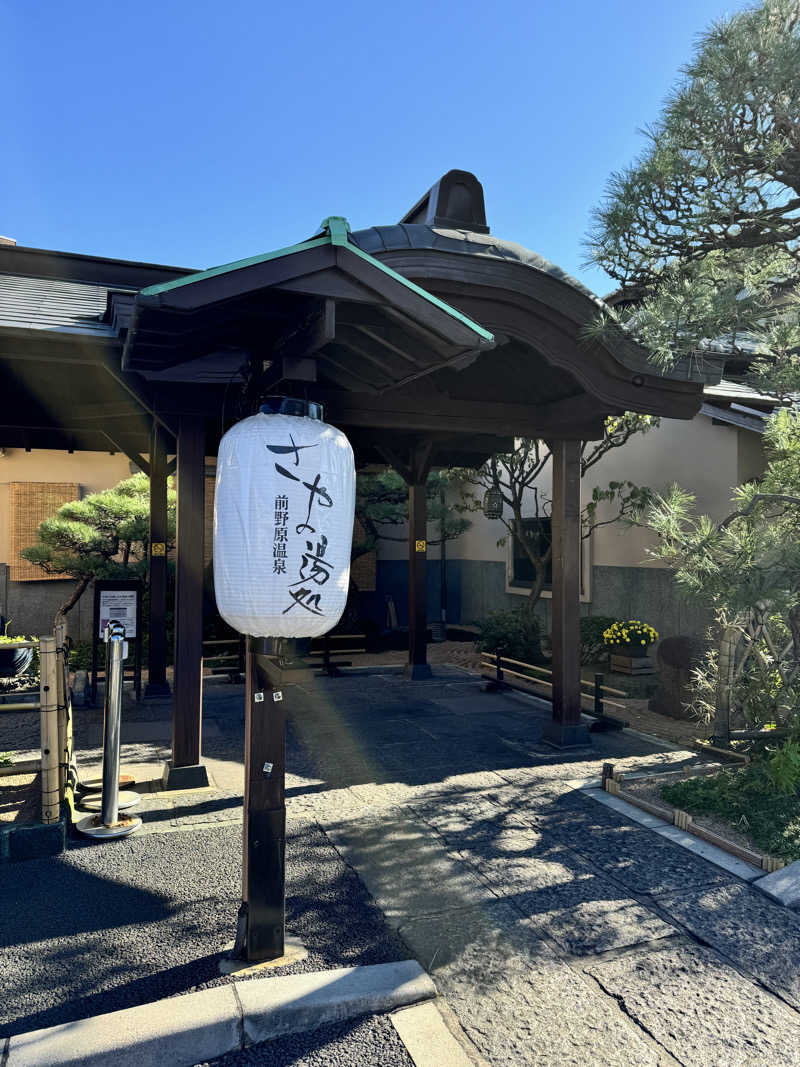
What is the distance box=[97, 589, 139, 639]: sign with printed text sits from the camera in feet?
29.7

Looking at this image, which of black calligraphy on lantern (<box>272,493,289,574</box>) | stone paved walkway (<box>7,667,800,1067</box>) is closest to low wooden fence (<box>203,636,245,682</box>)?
stone paved walkway (<box>7,667,800,1067</box>)

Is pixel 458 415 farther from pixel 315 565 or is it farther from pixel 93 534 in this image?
pixel 93 534

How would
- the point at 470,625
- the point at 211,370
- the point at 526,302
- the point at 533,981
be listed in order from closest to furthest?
1. the point at 533,981
2. the point at 211,370
3. the point at 526,302
4. the point at 470,625

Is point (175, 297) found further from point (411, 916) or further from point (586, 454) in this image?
point (586, 454)

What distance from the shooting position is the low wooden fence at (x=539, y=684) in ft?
27.2

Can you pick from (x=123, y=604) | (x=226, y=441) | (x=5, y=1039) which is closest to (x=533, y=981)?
(x=5, y=1039)

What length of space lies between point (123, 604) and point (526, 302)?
636cm

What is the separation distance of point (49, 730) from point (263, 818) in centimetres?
197

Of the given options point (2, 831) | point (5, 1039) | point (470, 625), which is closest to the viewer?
point (5, 1039)

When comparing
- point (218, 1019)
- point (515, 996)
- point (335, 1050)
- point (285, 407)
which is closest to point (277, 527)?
point (285, 407)

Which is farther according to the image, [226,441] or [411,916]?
[411,916]

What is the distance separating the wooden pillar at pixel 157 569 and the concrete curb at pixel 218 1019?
22.6ft

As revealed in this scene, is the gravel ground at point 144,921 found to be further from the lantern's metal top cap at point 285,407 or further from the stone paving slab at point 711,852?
the lantern's metal top cap at point 285,407

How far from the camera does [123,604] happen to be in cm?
915
